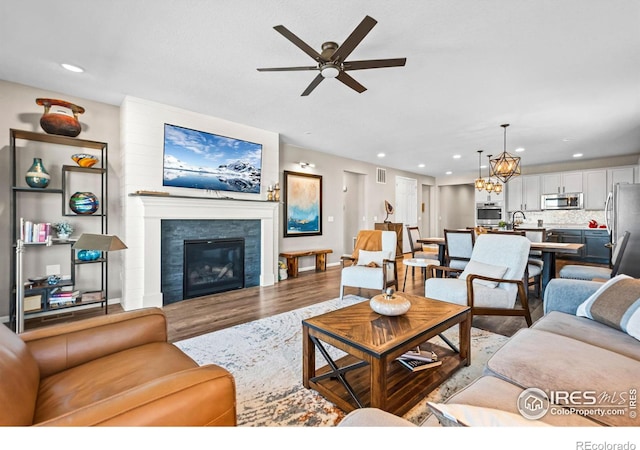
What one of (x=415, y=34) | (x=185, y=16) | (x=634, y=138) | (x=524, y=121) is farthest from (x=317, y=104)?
(x=634, y=138)

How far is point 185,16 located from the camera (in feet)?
6.93

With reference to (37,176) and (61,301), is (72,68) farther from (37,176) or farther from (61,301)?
(61,301)

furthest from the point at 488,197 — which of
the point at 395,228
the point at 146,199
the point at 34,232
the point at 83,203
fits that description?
the point at 34,232

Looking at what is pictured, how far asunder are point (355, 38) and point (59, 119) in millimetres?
3326

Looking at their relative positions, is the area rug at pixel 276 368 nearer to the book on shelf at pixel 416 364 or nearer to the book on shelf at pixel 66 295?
the book on shelf at pixel 416 364

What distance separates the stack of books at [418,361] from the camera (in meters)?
1.90

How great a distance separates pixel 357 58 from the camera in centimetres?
267

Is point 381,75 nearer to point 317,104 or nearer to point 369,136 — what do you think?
point 317,104

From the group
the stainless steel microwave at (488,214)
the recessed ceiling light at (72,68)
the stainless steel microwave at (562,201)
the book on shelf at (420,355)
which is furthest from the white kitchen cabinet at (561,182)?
the recessed ceiling light at (72,68)

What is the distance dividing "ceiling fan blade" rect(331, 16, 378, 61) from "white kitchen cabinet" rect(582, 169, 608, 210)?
804 cm

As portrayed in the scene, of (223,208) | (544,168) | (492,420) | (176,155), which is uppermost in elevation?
(544,168)

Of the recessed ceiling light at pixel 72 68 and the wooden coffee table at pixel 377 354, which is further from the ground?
the recessed ceiling light at pixel 72 68

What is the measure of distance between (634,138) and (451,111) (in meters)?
4.08

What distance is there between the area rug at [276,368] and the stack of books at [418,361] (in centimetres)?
14
